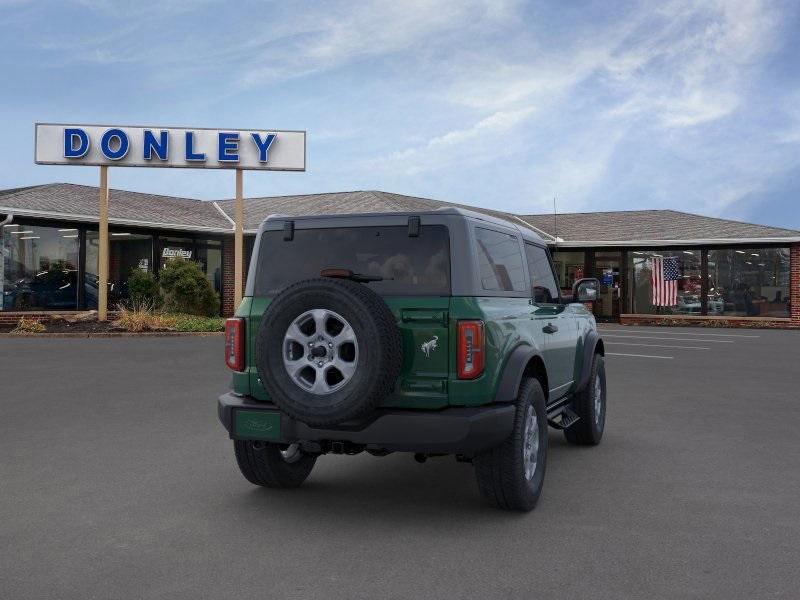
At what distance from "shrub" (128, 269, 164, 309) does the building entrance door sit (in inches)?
655

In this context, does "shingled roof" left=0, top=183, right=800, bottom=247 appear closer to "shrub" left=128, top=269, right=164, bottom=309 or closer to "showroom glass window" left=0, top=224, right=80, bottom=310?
"showroom glass window" left=0, top=224, right=80, bottom=310

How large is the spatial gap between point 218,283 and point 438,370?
27236 millimetres

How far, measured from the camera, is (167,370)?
13.6 m

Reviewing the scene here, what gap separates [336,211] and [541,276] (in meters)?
26.1

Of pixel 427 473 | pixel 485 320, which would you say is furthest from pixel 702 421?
pixel 485 320

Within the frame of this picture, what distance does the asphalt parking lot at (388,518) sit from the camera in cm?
407

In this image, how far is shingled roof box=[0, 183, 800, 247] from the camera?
89.2ft

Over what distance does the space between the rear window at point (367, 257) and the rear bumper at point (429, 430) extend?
2.51 ft

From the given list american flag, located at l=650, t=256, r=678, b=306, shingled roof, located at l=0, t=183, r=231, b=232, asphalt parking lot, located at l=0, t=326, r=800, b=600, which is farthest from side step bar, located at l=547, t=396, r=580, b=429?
american flag, located at l=650, t=256, r=678, b=306

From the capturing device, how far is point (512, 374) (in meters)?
5.12

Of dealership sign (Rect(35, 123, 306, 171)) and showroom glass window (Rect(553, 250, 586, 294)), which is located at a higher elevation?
dealership sign (Rect(35, 123, 306, 171))

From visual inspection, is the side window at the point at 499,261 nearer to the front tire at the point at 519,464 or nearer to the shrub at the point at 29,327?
the front tire at the point at 519,464

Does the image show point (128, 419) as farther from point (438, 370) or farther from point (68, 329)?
point (68, 329)

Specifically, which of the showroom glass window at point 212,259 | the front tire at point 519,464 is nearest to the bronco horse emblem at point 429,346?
the front tire at point 519,464
